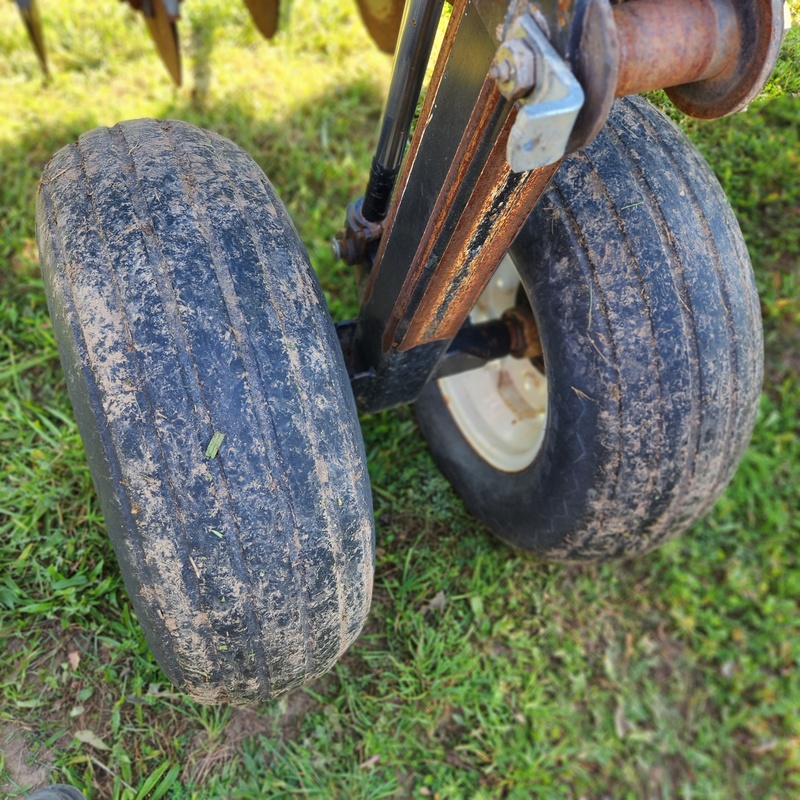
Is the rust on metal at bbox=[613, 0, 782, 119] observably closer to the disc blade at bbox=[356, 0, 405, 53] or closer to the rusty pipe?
the rusty pipe

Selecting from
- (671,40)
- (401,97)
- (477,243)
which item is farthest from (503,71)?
(401,97)

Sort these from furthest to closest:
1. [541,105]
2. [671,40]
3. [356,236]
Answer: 1. [356,236]
2. [671,40]
3. [541,105]

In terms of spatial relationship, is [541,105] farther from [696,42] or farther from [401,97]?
[401,97]

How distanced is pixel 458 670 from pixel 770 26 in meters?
1.74

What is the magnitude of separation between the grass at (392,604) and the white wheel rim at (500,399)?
0.74 ft

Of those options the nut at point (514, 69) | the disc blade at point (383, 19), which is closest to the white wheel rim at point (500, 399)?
the disc blade at point (383, 19)

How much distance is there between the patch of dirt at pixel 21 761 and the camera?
1689 mm

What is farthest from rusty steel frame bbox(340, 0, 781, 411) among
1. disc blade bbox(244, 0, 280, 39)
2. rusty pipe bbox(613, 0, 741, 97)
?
disc blade bbox(244, 0, 280, 39)

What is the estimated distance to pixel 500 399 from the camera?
2305 mm

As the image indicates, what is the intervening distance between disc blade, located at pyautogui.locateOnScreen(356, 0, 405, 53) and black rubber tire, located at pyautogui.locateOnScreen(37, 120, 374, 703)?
156cm

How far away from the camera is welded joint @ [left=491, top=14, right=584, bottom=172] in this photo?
36.8 inches

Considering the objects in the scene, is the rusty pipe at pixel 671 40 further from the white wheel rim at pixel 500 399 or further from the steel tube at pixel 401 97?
the white wheel rim at pixel 500 399

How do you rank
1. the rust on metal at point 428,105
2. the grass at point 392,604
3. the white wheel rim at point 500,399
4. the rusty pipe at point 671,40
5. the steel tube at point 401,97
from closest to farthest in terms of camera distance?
the rusty pipe at point 671,40 → the rust on metal at point 428,105 → the steel tube at point 401,97 → the grass at point 392,604 → the white wheel rim at point 500,399

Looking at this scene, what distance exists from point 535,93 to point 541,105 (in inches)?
2.3
